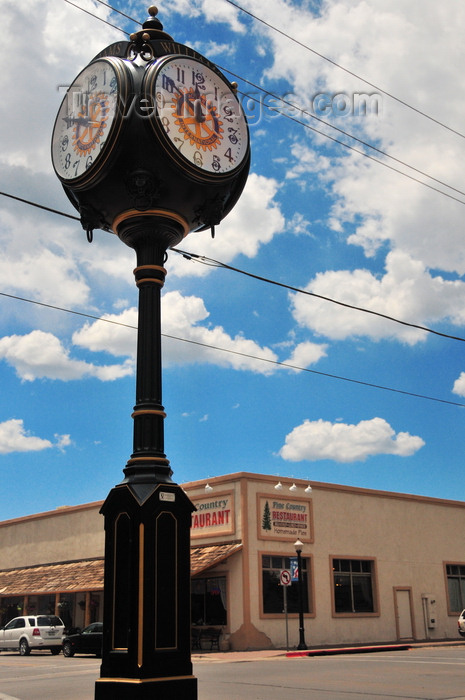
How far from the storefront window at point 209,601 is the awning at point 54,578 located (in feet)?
11.8

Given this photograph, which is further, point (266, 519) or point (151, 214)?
point (266, 519)

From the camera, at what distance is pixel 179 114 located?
8891 mm

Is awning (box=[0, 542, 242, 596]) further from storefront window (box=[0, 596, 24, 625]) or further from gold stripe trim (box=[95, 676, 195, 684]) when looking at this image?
gold stripe trim (box=[95, 676, 195, 684])

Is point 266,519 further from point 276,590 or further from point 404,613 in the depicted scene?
point 404,613

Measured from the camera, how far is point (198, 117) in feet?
30.1

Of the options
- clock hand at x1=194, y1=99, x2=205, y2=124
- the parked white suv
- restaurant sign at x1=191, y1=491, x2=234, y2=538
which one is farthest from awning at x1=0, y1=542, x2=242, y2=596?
clock hand at x1=194, y1=99, x2=205, y2=124

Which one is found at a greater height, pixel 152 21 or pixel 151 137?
pixel 152 21

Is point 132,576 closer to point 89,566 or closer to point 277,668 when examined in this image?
point 277,668

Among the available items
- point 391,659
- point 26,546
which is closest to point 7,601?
point 26,546

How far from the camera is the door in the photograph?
30.9 meters

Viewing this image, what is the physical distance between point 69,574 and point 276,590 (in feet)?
33.9

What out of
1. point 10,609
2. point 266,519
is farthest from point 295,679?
point 10,609

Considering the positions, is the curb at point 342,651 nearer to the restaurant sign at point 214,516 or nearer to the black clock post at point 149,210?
the restaurant sign at point 214,516

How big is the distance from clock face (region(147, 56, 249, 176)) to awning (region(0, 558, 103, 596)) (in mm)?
22304
